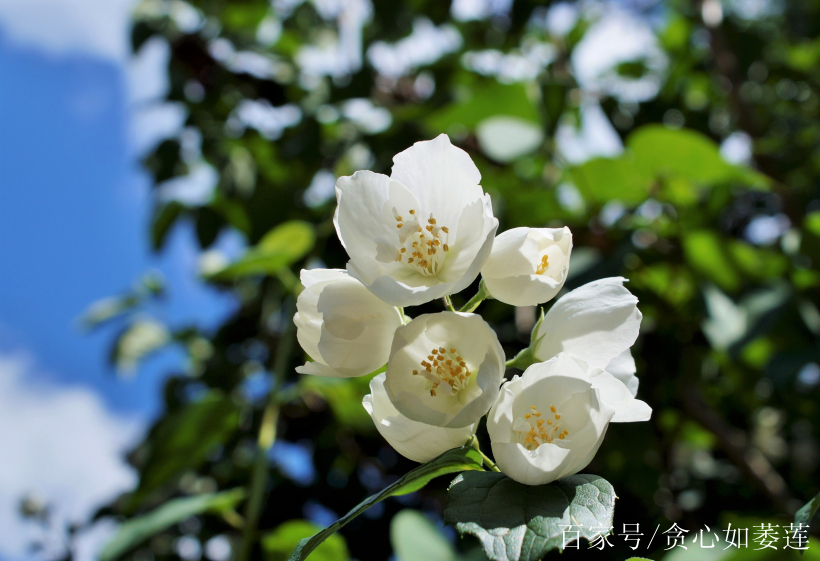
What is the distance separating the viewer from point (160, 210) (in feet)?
7.73

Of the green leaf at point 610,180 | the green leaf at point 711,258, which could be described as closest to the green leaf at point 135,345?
the green leaf at point 610,180

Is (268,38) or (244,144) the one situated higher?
(268,38)

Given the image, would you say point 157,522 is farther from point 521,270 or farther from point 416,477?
point 521,270

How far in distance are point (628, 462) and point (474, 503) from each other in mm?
1375

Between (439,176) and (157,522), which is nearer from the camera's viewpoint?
(439,176)

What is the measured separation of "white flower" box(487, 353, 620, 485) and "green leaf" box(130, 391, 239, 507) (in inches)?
36.9

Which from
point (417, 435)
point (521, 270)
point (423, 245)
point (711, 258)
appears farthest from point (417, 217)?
point (711, 258)

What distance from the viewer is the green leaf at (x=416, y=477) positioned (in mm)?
569

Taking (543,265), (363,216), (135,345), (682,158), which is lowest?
(135,345)

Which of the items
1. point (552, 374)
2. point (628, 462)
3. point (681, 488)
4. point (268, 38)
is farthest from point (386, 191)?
point (268, 38)

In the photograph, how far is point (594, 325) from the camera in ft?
2.17

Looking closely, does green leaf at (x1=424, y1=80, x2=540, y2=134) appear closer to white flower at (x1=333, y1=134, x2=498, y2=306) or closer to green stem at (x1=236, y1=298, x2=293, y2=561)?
green stem at (x1=236, y1=298, x2=293, y2=561)

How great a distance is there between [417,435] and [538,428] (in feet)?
0.41

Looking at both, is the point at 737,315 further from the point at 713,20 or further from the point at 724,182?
the point at 713,20
